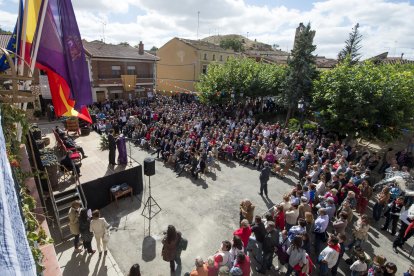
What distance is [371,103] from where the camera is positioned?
14438 mm

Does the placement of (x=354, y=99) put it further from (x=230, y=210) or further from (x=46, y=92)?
(x=46, y=92)

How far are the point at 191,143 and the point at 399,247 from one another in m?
10.2

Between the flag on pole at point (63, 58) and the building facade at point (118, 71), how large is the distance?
2499cm

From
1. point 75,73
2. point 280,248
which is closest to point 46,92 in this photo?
point 75,73

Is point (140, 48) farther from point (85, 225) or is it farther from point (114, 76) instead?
point (85, 225)

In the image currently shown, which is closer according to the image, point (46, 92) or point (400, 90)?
point (400, 90)

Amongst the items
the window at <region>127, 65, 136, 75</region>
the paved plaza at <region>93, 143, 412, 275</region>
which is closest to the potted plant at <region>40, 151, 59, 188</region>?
the paved plaza at <region>93, 143, 412, 275</region>

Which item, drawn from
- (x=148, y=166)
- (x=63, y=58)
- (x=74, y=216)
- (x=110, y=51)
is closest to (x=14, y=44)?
(x=63, y=58)

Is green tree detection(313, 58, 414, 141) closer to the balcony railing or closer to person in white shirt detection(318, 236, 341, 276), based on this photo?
person in white shirt detection(318, 236, 341, 276)

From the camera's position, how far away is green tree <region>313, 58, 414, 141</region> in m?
14.1

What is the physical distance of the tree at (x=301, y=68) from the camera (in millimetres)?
22469

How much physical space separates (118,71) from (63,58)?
89.7ft

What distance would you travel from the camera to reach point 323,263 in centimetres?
616

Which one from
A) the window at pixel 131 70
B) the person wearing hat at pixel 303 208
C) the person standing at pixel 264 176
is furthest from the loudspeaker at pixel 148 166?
the window at pixel 131 70
